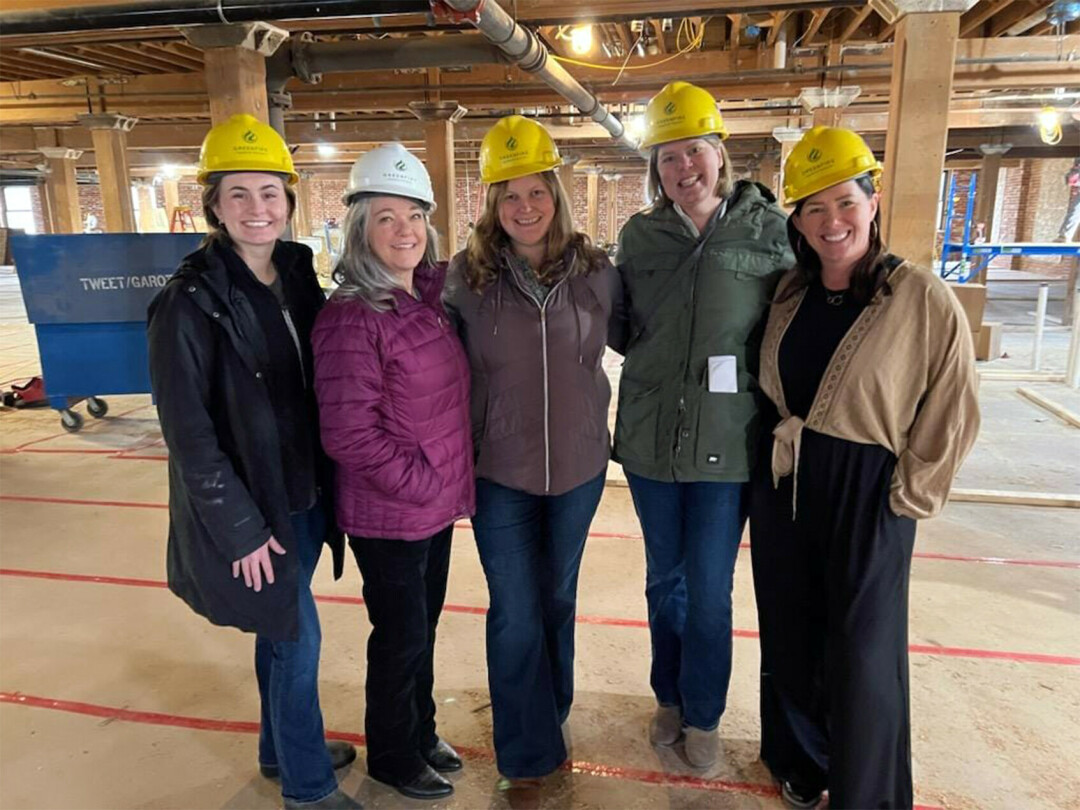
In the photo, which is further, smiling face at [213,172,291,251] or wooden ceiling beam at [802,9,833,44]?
wooden ceiling beam at [802,9,833,44]

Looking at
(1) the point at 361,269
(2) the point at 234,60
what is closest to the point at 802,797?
(1) the point at 361,269

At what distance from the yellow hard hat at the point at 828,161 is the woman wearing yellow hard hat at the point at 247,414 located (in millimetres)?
1143

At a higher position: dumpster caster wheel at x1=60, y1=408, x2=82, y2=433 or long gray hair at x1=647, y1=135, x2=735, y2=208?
long gray hair at x1=647, y1=135, x2=735, y2=208

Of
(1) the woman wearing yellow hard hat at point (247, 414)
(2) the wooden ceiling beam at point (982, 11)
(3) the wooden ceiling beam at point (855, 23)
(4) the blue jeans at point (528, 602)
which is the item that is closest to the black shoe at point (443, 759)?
(4) the blue jeans at point (528, 602)

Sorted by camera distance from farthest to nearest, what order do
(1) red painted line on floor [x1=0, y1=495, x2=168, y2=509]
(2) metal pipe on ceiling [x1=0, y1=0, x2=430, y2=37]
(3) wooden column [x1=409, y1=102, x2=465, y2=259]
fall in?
(3) wooden column [x1=409, y1=102, x2=465, y2=259]
(1) red painted line on floor [x1=0, y1=495, x2=168, y2=509]
(2) metal pipe on ceiling [x1=0, y1=0, x2=430, y2=37]

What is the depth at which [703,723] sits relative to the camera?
204 centimetres

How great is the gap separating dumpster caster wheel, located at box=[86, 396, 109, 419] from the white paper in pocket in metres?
5.91

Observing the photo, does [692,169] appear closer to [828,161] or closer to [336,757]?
[828,161]

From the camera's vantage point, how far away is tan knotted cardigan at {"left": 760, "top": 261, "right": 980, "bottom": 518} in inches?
58.3

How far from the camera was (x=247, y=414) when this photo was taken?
1.54 m

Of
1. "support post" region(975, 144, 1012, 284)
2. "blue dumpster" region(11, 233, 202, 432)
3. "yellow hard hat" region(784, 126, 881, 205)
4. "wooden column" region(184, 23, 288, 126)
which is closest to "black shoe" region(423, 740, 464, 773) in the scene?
"yellow hard hat" region(784, 126, 881, 205)

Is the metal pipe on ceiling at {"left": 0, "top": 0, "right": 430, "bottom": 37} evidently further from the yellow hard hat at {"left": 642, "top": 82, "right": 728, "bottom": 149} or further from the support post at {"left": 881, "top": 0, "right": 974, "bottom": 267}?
the support post at {"left": 881, "top": 0, "right": 974, "bottom": 267}

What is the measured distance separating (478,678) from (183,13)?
129 inches

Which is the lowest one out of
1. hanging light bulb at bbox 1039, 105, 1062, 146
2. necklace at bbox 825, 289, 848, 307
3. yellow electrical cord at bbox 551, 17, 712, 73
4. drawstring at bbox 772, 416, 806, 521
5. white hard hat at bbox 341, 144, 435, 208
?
drawstring at bbox 772, 416, 806, 521
